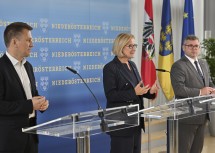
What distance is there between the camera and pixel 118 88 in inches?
146

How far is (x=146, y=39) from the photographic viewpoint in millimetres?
6336

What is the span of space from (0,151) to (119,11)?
2855 mm

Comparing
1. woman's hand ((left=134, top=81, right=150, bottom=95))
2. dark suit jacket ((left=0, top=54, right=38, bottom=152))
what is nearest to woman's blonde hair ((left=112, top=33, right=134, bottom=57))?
woman's hand ((left=134, top=81, right=150, bottom=95))

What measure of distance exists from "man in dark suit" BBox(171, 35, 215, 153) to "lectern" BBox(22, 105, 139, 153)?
1351 mm

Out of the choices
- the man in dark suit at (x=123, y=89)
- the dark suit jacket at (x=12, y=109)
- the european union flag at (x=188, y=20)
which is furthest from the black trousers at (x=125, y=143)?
the european union flag at (x=188, y=20)

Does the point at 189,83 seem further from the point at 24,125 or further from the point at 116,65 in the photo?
the point at 24,125

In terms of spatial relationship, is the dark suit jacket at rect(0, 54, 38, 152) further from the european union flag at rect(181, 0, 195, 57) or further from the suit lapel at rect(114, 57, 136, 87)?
the european union flag at rect(181, 0, 195, 57)

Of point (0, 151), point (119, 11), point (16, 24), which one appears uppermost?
point (119, 11)

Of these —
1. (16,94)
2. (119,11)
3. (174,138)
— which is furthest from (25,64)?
(119,11)

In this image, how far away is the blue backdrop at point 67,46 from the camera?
14.5 feet

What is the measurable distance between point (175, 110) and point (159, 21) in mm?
4253

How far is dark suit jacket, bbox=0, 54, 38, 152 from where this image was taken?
2.96 meters

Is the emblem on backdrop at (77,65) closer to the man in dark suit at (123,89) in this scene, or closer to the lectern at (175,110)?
the man in dark suit at (123,89)

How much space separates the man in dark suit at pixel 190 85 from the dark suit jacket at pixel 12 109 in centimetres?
171
